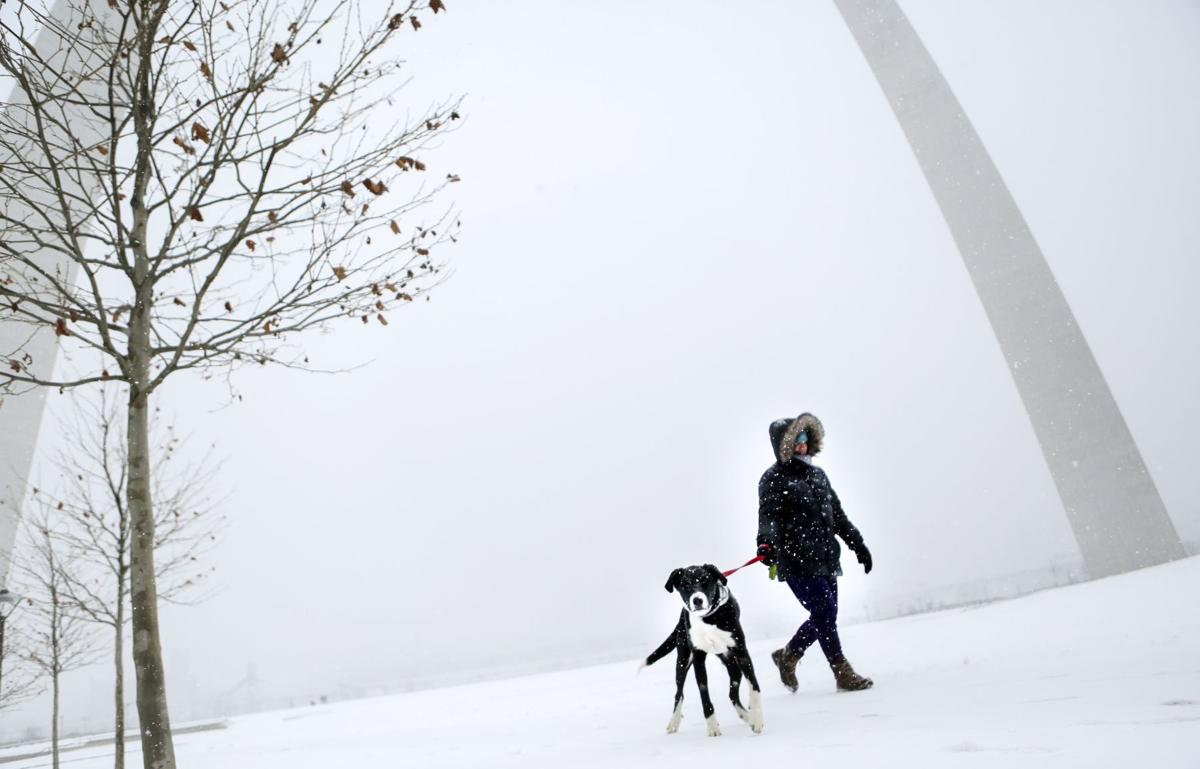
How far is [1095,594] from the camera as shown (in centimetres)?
725

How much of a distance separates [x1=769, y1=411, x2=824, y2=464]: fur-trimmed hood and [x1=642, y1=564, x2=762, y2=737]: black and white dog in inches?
47.9

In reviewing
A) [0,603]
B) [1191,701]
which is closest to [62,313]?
[1191,701]

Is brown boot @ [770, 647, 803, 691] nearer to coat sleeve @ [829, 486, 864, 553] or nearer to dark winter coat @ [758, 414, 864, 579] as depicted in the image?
dark winter coat @ [758, 414, 864, 579]

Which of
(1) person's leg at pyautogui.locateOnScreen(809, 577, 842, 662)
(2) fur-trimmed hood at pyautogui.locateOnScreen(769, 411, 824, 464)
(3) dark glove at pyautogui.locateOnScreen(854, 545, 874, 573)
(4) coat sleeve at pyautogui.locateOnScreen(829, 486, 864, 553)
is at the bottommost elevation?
(1) person's leg at pyautogui.locateOnScreen(809, 577, 842, 662)

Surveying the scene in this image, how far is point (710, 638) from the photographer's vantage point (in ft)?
11.6

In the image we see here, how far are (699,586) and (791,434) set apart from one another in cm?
150

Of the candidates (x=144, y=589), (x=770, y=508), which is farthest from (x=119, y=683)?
(x=770, y=508)

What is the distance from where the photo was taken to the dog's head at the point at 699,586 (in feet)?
11.9

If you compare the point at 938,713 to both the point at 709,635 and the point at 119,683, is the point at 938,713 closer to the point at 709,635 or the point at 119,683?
the point at 709,635

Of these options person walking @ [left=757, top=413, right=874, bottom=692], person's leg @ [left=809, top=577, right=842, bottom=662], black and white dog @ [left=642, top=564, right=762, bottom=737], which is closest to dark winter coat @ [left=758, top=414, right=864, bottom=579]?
person walking @ [left=757, top=413, right=874, bottom=692]

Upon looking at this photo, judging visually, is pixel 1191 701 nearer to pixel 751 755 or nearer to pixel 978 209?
pixel 751 755

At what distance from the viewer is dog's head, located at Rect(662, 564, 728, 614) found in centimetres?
363

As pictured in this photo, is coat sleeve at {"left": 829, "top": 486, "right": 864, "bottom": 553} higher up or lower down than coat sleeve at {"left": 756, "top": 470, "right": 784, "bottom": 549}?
lower down

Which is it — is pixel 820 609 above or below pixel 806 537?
below
